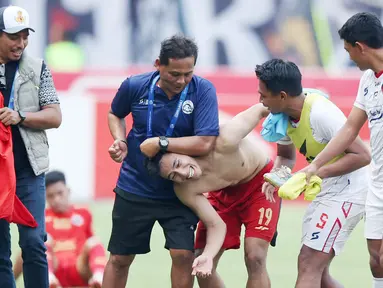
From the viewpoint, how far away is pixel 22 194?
6.99 metres

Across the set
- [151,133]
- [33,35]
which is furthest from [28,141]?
[33,35]

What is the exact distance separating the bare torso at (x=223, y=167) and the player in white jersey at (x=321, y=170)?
0.34 m

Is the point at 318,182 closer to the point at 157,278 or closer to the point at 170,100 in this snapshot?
the point at 170,100

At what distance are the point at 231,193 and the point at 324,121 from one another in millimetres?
981

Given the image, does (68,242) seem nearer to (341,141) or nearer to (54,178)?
(54,178)

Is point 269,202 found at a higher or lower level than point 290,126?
lower

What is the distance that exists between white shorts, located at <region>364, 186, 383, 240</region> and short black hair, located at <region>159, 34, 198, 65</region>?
5.09ft

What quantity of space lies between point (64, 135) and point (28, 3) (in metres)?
12.7

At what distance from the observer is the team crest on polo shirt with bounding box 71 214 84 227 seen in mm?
8844

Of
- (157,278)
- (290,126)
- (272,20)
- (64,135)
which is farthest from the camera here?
(272,20)

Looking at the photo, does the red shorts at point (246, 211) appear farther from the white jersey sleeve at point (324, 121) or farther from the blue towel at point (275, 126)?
the white jersey sleeve at point (324, 121)

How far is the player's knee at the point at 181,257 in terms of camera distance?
279 inches

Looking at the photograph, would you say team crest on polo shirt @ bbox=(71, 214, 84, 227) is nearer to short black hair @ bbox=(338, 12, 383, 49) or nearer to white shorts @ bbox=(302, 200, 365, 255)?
white shorts @ bbox=(302, 200, 365, 255)

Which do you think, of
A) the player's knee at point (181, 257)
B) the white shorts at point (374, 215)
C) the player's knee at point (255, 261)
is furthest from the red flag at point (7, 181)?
the white shorts at point (374, 215)
